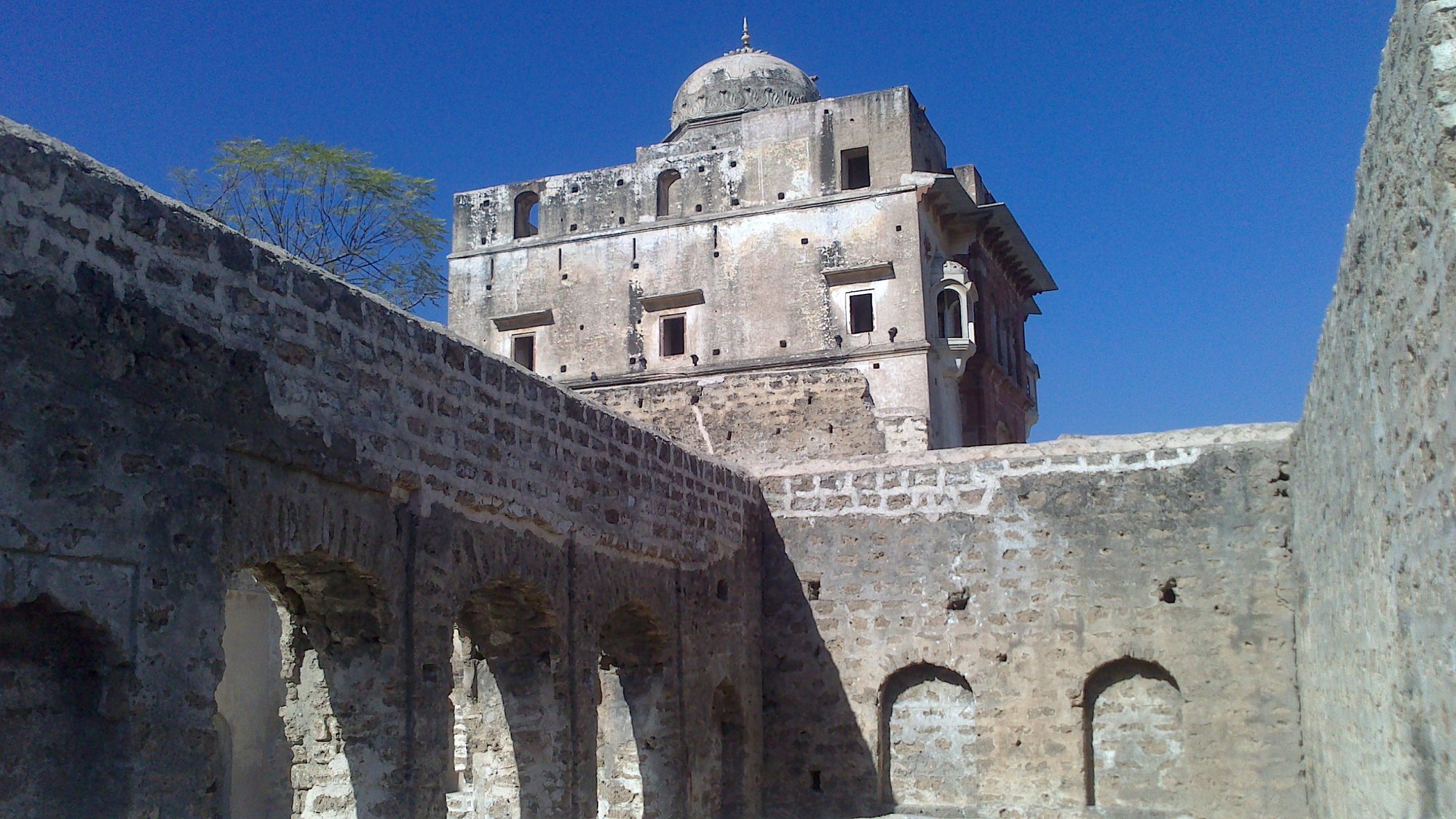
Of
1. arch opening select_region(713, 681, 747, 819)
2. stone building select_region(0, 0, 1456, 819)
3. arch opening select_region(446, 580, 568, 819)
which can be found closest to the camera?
stone building select_region(0, 0, 1456, 819)

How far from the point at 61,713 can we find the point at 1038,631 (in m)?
9.19

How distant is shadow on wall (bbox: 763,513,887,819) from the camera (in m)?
13.2

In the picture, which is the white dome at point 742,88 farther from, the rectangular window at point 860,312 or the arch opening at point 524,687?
the arch opening at point 524,687

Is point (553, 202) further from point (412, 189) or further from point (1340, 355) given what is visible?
point (1340, 355)

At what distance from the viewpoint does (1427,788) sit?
19.1ft

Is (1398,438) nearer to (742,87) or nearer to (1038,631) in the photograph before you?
(1038,631)

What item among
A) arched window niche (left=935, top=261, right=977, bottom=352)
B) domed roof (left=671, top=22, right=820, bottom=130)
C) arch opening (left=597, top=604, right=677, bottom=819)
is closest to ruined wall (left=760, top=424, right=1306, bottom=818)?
arch opening (left=597, top=604, right=677, bottom=819)

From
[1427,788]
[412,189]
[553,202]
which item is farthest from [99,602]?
[412,189]

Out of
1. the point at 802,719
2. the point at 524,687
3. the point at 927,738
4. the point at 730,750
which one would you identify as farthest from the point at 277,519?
the point at 927,738

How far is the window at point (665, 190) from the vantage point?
2056 centimetres

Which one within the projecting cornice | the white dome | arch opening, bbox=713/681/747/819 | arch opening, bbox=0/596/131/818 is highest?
the white dome

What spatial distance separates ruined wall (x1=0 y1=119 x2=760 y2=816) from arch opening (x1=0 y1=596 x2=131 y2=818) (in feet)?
0.04

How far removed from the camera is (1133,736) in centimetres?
1235

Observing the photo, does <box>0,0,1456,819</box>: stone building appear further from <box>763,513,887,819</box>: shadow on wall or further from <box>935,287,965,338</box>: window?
<box>935,287,965,338</box>: window
